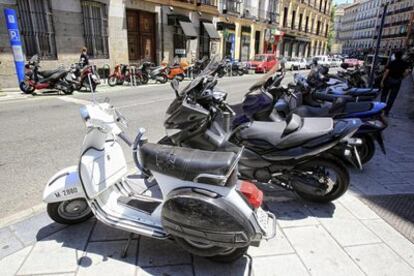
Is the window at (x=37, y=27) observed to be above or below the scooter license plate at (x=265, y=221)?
above

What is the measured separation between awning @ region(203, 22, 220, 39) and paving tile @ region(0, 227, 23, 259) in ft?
70.4

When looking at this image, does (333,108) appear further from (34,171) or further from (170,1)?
(170,1)

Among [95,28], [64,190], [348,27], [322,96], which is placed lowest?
[64,190]

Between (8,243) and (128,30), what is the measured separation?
16568 millimetres

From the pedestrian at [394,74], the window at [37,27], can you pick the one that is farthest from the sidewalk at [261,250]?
the window at [37,27]

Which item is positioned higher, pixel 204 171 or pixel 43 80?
pixel 204 171

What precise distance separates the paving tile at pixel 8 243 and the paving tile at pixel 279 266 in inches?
83.9

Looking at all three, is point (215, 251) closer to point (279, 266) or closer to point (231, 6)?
point (279, 266)

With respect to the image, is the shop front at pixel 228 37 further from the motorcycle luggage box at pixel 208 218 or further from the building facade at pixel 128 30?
the motorcycle luggage box at pixel 208 218

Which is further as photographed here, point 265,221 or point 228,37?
point 228,37

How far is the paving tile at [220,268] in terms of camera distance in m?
2.26

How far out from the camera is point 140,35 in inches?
695

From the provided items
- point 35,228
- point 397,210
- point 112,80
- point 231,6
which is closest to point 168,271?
point 35,228

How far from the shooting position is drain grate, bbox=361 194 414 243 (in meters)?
2.90
